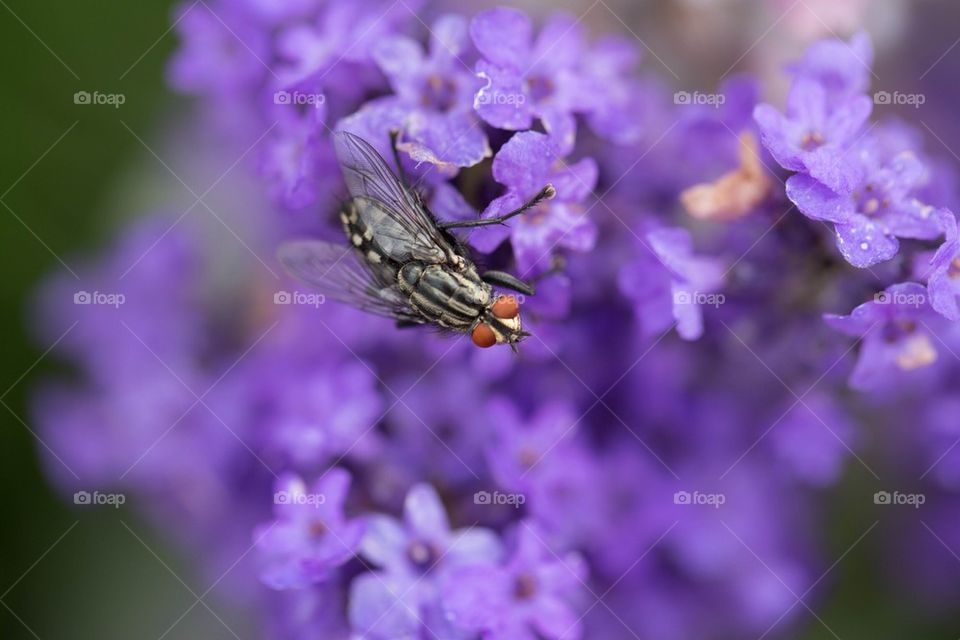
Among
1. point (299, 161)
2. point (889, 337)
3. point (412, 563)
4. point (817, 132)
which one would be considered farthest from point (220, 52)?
point (889, 337)

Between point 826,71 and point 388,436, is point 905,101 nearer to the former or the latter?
point 826,71

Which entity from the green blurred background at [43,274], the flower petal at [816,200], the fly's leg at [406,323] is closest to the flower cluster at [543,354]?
the flower petal at [816,200]

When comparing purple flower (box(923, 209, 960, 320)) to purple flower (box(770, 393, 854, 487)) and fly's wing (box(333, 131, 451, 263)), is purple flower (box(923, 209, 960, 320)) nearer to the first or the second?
purple flower (box(770, 393, 854, 487))

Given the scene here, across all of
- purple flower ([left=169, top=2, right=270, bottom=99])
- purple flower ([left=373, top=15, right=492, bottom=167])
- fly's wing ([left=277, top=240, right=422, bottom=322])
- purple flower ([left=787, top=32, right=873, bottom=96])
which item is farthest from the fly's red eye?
purple flower ([left=169, top=2, right=270, bottom=99])

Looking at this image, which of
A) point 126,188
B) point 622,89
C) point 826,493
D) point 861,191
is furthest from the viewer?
point 126,188

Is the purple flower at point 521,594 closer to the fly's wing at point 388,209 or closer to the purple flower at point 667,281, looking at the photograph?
the purple flower at point 667,281

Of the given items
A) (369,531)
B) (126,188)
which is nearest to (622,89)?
(369,531)
